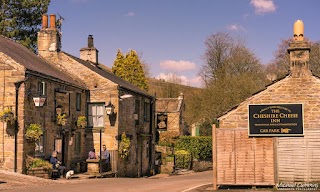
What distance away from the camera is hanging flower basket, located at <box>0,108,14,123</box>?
20.3m

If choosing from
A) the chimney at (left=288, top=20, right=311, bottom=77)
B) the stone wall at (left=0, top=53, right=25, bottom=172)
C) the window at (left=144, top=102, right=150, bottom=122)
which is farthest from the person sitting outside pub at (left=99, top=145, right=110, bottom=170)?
the chimney at (left=288, top=20, right=311, bottom=77)

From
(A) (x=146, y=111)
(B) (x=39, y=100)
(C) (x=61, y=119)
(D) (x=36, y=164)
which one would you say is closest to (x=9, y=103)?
(B) (x=39, y=100)

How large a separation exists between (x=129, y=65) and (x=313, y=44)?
23958mm

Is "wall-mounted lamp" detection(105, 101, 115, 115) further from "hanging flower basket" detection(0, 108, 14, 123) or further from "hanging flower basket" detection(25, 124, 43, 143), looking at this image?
"hanging flower basket" detection(0, 108, 14, 123)

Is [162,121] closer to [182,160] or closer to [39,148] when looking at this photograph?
[182,160]

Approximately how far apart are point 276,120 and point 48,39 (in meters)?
18.0

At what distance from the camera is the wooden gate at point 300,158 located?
55.1 ft

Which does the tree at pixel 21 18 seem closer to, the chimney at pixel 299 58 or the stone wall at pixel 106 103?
the stone wall at pixel 106 103

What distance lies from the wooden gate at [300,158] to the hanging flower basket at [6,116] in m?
12.2

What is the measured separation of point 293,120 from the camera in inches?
669

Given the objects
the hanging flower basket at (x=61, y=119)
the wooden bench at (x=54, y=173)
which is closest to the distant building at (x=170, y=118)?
the hanging flower basket at (x=61, y=119)

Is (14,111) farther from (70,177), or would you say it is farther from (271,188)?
(271,188)

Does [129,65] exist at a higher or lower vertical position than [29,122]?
higher

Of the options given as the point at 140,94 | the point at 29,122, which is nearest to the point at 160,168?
the point at 140,94
